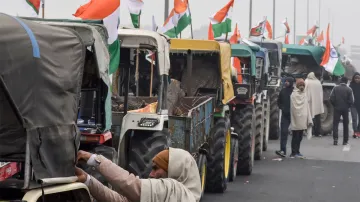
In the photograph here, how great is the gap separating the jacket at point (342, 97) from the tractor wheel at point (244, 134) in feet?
24.4

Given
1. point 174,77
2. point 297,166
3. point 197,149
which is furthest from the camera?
point 297,166

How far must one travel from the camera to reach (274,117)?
2681 cm

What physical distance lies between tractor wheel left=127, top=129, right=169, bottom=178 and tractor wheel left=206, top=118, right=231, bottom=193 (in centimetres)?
407

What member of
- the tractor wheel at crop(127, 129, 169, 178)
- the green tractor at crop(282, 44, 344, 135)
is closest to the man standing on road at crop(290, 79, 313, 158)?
the green tractor at crop(282, 44, 344, 135)

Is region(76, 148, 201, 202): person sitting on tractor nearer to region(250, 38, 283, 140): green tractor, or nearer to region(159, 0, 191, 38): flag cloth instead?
region(159, 0, 191, 38): flag cloth

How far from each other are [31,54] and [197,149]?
794cm

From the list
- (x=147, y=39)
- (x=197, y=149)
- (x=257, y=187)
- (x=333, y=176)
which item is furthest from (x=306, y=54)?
(x=147, y=39)

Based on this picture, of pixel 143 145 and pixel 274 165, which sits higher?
pixel 143 145

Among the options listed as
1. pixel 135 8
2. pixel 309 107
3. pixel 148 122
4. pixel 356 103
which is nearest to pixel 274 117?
pixel 309 107

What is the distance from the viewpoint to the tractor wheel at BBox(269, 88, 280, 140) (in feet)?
87.8

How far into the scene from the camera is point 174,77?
1630cm

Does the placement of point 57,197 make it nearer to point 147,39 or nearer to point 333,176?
point 147,39

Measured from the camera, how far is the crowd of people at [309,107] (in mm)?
21453

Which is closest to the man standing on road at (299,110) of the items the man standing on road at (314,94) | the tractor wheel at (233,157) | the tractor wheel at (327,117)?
the tractor wheel at (233,157)
